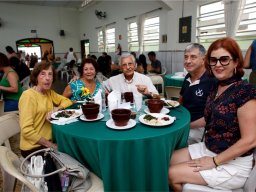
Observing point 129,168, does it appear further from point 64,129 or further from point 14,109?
point 14,109

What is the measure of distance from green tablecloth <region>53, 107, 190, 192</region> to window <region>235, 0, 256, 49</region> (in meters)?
4.02

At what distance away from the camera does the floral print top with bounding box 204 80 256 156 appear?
126 cm

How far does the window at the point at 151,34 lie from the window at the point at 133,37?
511 millimetres

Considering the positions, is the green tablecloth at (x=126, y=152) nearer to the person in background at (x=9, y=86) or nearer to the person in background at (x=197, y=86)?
the person in background at (x=197, y=86)

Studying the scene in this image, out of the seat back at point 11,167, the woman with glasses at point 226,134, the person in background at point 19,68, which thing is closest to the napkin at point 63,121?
the seat back at point 11,167

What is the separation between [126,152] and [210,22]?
5.07m

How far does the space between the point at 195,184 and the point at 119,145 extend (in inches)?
22.4

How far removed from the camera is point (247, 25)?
4.45 metres

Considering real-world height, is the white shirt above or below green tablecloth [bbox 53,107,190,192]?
above

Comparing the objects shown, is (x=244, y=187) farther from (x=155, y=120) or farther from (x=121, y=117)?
(x=121, y=117)

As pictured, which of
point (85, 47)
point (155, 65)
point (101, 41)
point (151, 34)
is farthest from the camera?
point (85, 47)

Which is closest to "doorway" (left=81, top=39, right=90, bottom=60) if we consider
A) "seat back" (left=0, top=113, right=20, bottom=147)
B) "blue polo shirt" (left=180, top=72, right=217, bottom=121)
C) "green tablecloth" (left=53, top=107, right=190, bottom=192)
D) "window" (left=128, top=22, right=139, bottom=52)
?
"window" (left=128, top=22, right=139, bottom=52)

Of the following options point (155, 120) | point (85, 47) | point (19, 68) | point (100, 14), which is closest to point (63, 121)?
point (155, 120)

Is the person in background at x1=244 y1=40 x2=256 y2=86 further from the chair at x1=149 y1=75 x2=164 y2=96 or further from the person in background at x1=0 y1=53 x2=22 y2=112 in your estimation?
the person in background at x1=0 y1=53 x2=22 y2=112
